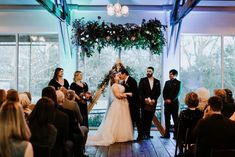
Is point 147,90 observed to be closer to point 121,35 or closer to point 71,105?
point 121,35

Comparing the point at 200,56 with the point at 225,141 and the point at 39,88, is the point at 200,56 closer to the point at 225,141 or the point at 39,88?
the point at 39,88

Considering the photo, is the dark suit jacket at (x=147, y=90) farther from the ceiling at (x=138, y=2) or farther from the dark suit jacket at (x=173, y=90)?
the ceiling at (x=138, y=2)

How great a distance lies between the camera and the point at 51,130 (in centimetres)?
374

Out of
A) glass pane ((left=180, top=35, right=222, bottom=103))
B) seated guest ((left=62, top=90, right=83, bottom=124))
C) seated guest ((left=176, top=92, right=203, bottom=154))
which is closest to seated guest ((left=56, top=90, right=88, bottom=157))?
seated guest ((left=62, top=90, right=83, bottom=124))

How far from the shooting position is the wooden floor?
6648mm

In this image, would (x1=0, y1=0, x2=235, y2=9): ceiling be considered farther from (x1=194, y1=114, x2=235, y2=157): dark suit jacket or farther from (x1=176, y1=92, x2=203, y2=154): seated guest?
(x1=194, y1=114, x2=235, y2=157): dark suit jacket

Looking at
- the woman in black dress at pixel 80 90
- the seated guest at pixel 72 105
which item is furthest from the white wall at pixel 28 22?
the seated guest at pixel 72 105

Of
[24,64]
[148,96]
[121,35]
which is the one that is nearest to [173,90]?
[148,96]

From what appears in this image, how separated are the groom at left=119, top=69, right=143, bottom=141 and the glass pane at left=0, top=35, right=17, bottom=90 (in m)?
4.10

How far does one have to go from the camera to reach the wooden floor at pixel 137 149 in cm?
665

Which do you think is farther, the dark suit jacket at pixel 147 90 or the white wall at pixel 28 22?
the white wall at pixel 28 22

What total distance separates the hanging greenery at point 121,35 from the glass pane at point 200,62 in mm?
1504

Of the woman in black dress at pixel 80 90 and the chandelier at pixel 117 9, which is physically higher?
the chandelier at pixel 117 9

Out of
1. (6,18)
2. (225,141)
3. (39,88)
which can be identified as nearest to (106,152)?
(225,141)
